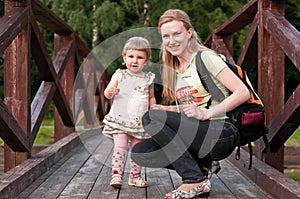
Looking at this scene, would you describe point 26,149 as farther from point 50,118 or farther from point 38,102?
point 50,118

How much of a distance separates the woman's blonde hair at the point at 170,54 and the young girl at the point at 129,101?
133 millimetres

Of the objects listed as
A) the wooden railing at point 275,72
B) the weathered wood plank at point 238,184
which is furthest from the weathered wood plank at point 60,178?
the wooden railing at point 275,72

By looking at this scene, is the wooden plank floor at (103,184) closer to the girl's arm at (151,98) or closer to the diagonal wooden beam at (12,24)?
the girl's arm at (151,98)

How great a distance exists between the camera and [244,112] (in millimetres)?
2490

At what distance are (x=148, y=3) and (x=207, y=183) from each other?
12972 millimetres

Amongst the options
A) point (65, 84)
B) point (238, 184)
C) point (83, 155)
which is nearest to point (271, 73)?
point (238, 184)

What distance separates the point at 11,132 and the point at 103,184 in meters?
0.50

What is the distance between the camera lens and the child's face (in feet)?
9.50

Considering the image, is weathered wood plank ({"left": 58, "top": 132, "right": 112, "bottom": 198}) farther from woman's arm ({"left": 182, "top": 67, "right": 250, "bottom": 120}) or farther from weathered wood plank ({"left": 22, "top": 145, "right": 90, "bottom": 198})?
woman's arm ({"left": 182, "top": 67, "right": 250, "bottom": 120})

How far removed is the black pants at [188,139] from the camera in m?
2.54

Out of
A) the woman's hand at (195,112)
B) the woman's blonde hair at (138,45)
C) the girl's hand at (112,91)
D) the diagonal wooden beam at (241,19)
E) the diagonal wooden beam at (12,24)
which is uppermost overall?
the diagonal wooden beam at (241,19)

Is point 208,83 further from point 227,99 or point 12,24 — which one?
point 12,24

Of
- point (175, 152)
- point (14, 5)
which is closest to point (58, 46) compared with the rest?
point (14, 5)

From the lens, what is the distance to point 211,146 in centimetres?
256
